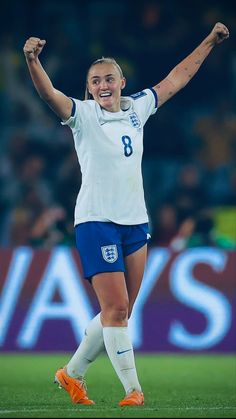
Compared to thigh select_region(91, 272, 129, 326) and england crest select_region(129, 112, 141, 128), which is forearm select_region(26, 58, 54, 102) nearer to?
england crest select_region(129, 112, 141, 128)

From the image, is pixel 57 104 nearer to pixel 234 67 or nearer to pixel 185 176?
pixel 185 176

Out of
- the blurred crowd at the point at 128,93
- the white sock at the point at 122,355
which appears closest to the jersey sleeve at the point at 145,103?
the white sock at the point at 122,355

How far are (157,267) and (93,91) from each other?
5.92 meters

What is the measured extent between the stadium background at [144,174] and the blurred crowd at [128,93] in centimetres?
2

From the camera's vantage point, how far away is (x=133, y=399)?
25.1ft

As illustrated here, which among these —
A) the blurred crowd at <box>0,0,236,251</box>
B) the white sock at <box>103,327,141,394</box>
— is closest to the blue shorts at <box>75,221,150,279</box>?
the white sock at <box>103,327,141,394</box>

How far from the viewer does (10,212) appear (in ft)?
51.8

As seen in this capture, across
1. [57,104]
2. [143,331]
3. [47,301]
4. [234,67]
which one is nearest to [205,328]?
[143,331]

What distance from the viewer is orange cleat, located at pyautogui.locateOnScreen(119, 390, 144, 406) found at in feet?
25.1

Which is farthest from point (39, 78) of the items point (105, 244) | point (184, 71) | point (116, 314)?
point (116, 314)

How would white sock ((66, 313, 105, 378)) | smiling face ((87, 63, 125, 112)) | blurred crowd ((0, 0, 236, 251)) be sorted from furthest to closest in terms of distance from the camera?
blurred crowd ((0, 0, 236, 251)), white sock ((66, 313, 105, 378)), smiling face ((87, 63, 125, 112))

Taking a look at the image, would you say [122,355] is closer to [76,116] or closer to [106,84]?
[76,116]

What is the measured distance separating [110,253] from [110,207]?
31 centimetres

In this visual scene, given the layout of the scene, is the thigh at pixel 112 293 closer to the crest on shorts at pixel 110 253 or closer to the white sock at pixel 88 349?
the crest on shorts at pixel 110 253
